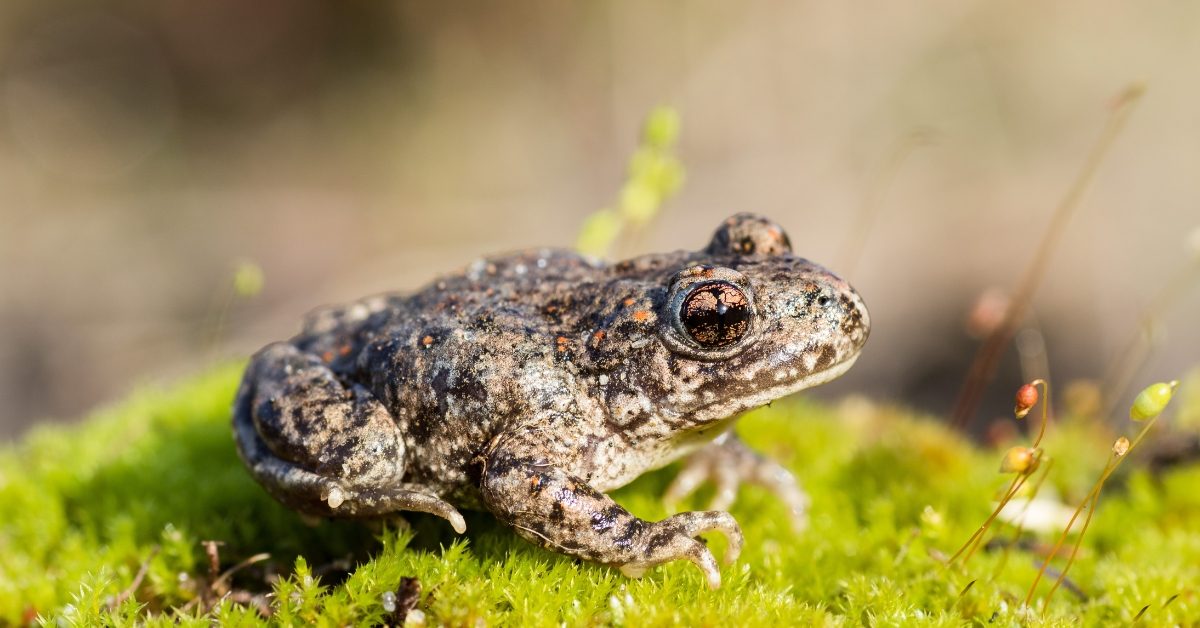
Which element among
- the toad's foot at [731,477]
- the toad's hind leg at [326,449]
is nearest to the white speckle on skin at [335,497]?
the toad's hind leg at [326,449]

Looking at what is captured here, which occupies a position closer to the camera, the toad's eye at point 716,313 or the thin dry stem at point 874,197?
the toad's eye at point 716,313

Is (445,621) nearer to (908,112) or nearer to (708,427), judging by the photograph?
(708,427)

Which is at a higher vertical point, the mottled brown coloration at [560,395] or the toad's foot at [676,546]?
the mottled brown coloration at [560,395]

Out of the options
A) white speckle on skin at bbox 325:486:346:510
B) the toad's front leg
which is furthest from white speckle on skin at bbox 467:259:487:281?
white speckle on skin at bbox 325:486:346:510

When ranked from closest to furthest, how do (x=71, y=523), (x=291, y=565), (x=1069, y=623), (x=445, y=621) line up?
1. (x=445, y=621)
2. (x=1069, y=623)
3. (x=291, y=565)
4. (x=71, y=523)

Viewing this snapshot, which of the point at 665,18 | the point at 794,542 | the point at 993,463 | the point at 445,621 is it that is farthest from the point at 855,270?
the point at 445,621

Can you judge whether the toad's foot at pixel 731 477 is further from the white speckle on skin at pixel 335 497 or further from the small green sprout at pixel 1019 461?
the white speckle on skin at pixel 335 497
